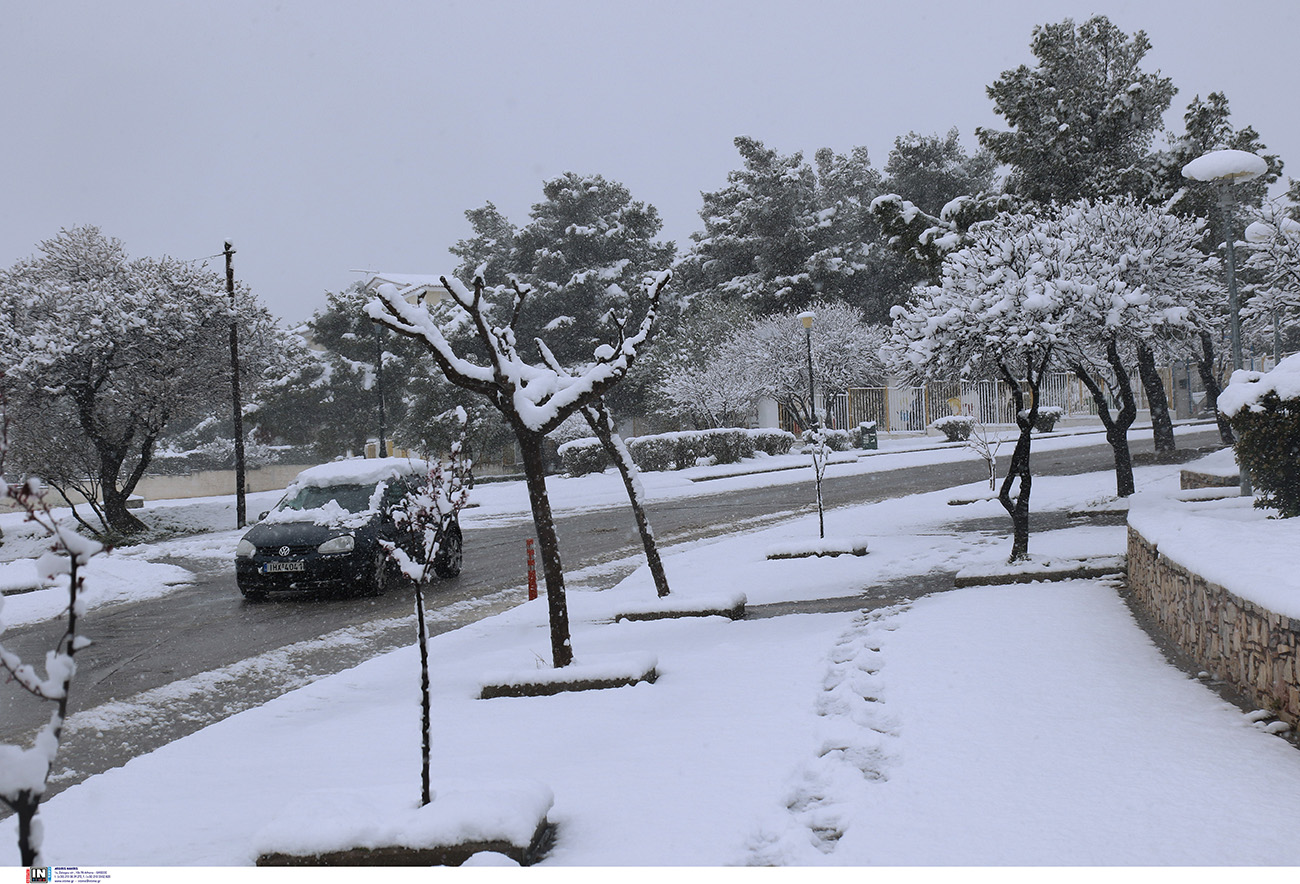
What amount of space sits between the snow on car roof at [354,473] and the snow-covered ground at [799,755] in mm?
5245

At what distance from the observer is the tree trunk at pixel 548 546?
6414 millimetres

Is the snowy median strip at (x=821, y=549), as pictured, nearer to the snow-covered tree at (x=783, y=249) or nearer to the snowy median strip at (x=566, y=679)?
the snowy median strip at (x=566, y=679)

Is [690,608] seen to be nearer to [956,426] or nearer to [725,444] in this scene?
[725,444]

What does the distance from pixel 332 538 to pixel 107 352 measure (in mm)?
14075

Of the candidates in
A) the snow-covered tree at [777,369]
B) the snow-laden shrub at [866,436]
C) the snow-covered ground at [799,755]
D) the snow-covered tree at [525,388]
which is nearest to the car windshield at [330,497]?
the snow-covered ground at [799,755]

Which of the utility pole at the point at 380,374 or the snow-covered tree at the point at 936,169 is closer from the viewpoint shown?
the utility pole at the point at 380,374

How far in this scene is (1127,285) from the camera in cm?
1277

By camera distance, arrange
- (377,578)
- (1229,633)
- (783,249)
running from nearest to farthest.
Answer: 1. (1229,633)
2. (377,578)
3. (783,249)

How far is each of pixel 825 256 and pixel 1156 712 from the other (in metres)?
42.1

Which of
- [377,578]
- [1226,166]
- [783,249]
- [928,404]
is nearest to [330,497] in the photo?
[377,578]
